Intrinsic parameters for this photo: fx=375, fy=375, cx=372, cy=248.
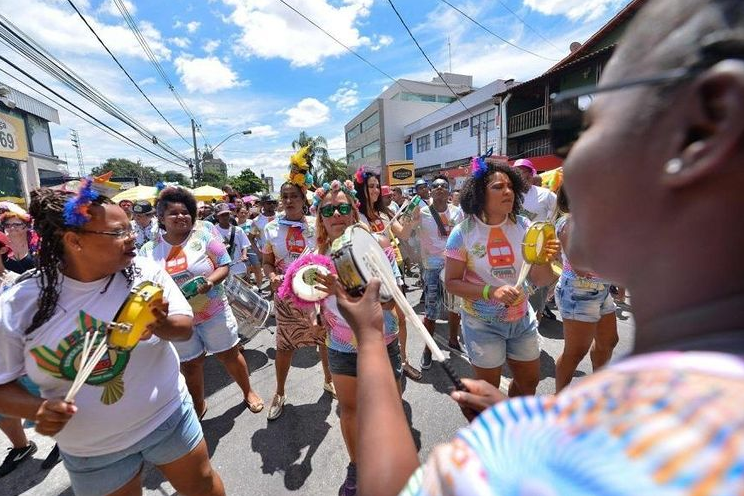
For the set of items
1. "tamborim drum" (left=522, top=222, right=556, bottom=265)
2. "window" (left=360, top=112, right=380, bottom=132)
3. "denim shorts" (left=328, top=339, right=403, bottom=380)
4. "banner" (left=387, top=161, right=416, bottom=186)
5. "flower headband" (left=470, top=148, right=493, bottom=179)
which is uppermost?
"window" (left=360, top=112, right=380, bottom=132)

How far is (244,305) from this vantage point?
13.3 ft

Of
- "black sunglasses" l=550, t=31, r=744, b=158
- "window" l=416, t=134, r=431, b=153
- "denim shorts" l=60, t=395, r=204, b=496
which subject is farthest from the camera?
"window" l=416, t=134, r=431, b=153

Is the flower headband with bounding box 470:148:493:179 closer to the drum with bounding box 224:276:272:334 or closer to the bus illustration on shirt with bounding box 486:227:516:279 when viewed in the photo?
the bus illustration on shirt with bounding box 486:227:516:279

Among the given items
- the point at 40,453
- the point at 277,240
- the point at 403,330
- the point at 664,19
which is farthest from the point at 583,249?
the point at 40,453

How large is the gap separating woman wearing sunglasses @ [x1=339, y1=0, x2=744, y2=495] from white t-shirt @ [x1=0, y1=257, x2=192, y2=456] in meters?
1.76

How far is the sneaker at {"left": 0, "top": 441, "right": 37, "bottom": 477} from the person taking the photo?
9.55ft

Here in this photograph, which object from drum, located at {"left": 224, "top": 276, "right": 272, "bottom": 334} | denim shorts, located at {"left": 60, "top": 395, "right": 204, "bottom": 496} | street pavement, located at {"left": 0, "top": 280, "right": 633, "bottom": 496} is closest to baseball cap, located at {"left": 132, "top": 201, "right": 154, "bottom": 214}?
drum, located at {"left": 224, "top": 276, "right": 272, "bottom": 334}

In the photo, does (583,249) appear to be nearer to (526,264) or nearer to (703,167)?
(703,167)

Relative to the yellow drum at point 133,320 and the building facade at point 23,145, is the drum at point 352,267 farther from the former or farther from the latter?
the building facade at point 23,145

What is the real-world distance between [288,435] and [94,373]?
180cm

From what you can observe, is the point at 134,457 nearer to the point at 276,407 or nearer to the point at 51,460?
the point at 276,407

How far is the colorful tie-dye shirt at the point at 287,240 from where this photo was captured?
13.9ft

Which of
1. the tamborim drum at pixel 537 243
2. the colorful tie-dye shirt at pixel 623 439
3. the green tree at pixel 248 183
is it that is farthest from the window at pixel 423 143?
the colorful tie-dye shirt at pixel 623 439

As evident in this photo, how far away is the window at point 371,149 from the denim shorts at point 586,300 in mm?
39920
